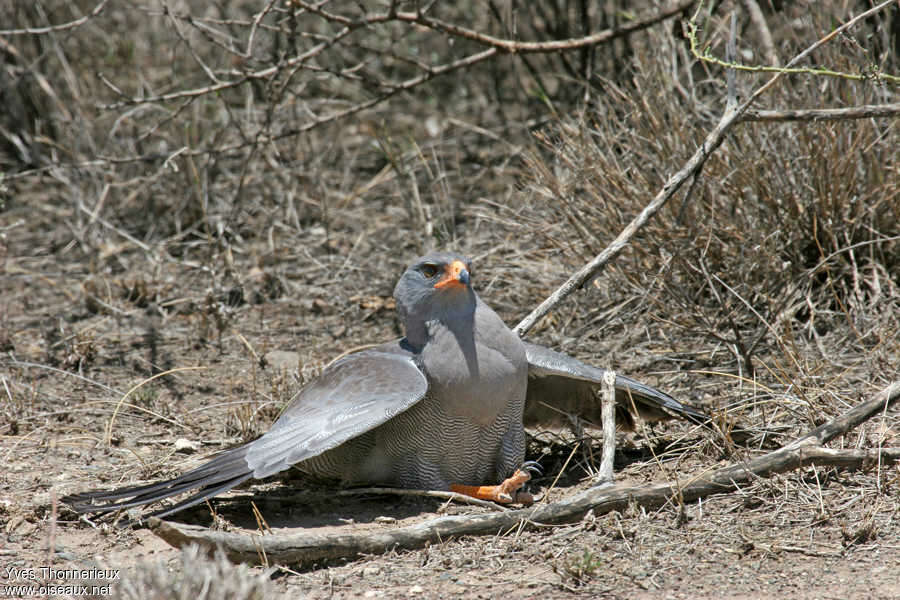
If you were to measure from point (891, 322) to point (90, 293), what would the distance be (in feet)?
14.7

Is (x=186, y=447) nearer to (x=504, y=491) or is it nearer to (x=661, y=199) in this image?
(x=504, y=491)

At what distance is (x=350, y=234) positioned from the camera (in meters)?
7.01

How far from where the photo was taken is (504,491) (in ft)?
12.9

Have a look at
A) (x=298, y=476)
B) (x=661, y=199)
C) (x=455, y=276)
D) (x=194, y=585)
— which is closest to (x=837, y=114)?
(x=661, y=199)

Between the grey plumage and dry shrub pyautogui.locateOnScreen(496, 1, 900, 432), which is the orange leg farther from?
dry shrub pyautogui.locateOnScreen(496, 1, 900, 432)

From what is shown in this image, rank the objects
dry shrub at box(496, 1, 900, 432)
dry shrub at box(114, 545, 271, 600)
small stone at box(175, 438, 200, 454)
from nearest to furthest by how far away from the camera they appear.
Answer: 1. dry shrub at box(114, 545, 271, 600)
2. small stone at box(175, 438, 200, 454)
3. dry shrub at box(496, 1, 900, 432)

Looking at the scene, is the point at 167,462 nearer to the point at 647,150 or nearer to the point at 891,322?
the point at 647,150

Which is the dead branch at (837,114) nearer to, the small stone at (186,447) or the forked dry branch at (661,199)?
the forked dry branch at (661,199)

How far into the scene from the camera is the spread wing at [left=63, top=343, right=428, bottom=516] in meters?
3.64

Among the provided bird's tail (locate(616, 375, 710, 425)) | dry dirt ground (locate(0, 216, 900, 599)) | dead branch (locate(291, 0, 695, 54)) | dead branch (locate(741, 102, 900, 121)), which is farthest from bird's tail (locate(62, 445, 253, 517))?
dead branch (locate(291, 0, 695, 54))

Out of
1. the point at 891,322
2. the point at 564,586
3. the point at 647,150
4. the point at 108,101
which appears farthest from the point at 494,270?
the point at 108,101

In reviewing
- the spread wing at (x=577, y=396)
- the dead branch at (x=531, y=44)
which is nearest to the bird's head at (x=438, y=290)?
the spread wing at (x=577, y=396)

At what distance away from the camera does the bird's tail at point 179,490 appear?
361 cm

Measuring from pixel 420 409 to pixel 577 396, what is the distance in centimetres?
81
